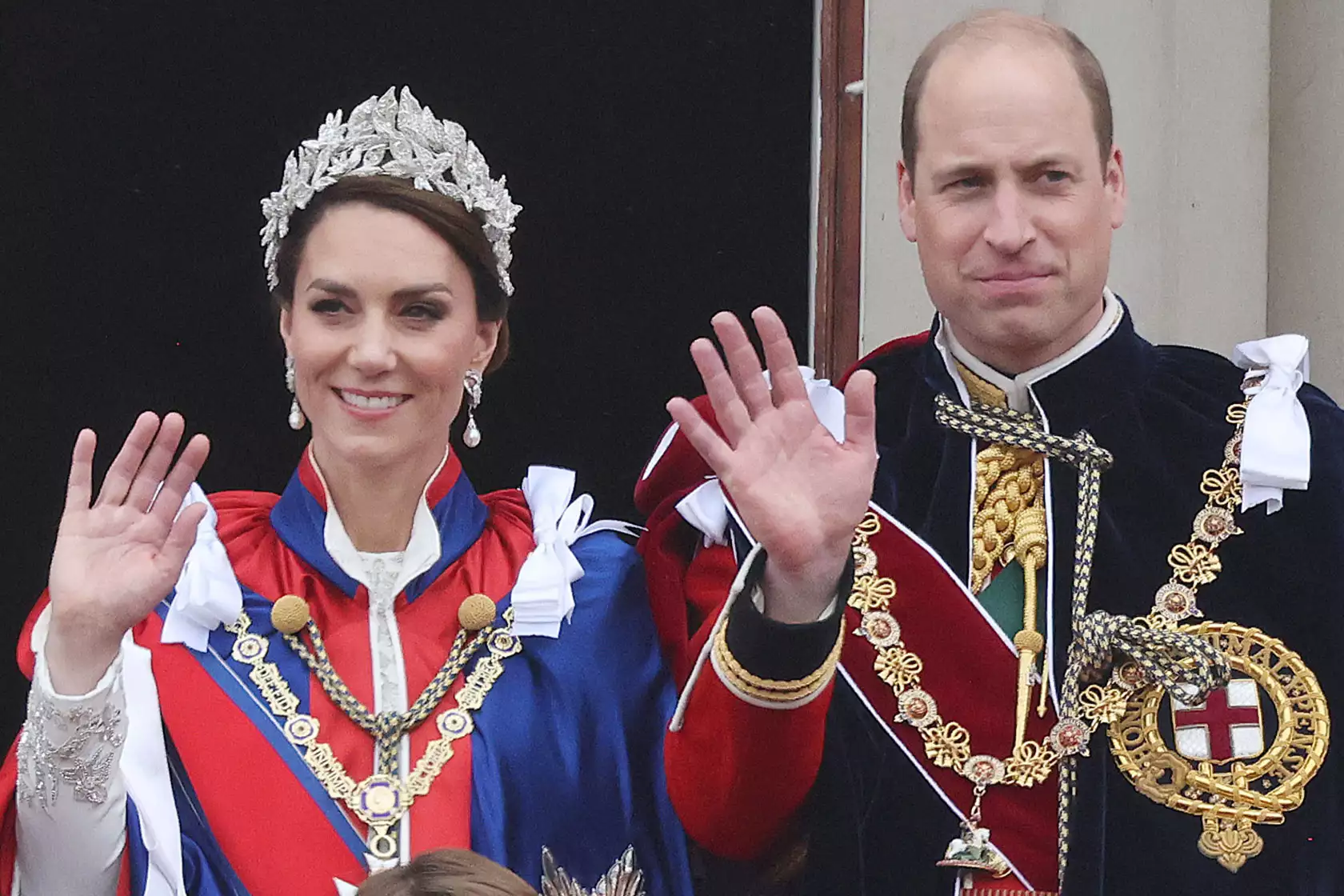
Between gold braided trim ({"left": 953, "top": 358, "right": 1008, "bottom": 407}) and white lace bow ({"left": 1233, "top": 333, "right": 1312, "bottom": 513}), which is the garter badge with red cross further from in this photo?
gold braided trim ({"left": 953, "top": 358, "right": 1008, "bottom": 407})

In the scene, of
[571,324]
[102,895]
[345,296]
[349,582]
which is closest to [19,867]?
[102,895]

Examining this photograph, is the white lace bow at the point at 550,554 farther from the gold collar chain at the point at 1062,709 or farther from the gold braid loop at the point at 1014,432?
the gold braid loop at the point at 1014,432

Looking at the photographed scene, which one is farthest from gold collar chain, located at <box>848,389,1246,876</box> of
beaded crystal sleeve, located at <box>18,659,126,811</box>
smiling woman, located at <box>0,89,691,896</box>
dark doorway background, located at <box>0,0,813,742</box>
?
dark doorway background, located at <box>0,0,813,742</box>

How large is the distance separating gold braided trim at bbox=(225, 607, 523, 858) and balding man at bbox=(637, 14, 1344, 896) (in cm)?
29

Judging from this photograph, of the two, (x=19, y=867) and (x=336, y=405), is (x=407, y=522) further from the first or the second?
(x=19, y=867)

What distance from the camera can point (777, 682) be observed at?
8.35 feet

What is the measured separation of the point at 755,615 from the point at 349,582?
0.71 metres

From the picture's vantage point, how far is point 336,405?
2.99 meters

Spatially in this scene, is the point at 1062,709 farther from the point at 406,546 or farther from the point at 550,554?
the point at 406,546

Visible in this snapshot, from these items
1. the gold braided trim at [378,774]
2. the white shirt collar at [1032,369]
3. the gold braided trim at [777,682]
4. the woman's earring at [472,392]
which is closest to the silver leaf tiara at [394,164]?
the woman's earring at [472,392]

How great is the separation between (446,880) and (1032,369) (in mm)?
1034

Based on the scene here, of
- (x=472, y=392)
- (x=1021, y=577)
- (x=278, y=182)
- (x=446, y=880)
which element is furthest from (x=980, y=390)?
(x=278, y=182)

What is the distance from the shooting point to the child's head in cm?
226

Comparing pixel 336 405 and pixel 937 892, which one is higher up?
pixel 336 405
